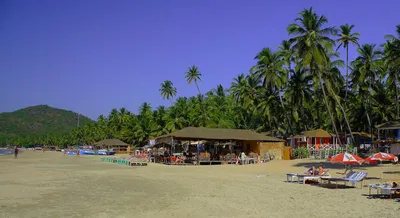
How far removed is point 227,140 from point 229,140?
0.62ft

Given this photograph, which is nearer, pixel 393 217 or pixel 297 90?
pixel 393 217

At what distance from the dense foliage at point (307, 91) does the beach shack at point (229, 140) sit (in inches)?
266

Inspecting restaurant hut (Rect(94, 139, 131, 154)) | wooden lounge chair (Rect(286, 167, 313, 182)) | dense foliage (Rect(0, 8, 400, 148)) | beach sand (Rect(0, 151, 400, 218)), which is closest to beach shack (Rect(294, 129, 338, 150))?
dense foliage (Rect(0, 8, 400, 148))

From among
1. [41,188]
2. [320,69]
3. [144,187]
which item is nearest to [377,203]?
[144,187]

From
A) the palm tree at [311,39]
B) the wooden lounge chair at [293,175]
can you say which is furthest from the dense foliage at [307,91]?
the wooden lounge chair at [293,175]

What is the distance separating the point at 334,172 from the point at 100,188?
14504 mm

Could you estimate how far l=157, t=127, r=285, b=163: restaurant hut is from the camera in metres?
34.7

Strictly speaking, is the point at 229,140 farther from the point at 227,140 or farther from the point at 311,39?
the point at 311,39

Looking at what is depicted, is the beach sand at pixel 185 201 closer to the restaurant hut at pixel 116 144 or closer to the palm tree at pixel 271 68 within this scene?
the palm tree at pixel 271 68

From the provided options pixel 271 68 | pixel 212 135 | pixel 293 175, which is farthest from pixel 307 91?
pixel 293 175

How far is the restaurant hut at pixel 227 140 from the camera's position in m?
34.7

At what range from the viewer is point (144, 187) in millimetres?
17156

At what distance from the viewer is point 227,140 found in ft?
120

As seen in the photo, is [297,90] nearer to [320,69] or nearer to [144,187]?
[320,69]
